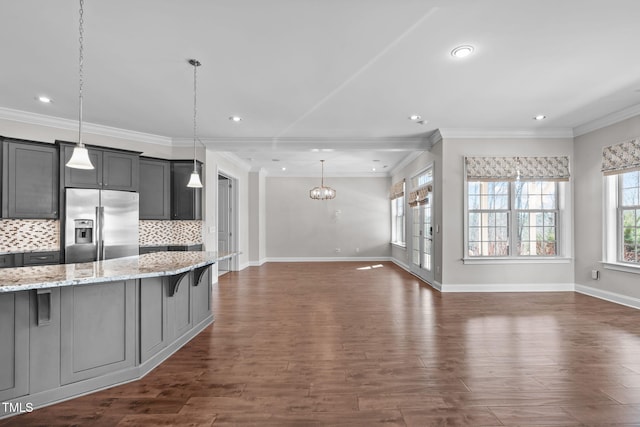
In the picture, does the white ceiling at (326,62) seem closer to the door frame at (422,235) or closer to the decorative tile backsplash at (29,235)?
the door frame at (422,235)

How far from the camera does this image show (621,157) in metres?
4.40

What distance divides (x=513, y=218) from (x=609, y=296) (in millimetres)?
1704

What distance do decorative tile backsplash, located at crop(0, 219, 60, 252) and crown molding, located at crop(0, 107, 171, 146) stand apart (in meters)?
1.46

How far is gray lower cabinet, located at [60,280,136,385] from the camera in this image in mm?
2137

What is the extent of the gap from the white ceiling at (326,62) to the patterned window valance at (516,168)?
1.90 ft

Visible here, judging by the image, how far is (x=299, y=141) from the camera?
5.77 m

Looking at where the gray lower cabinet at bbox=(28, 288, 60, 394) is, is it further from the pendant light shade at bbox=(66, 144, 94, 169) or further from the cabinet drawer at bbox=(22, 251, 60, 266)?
the cabinet drawer at bbox=(22, 251, 60, 266)

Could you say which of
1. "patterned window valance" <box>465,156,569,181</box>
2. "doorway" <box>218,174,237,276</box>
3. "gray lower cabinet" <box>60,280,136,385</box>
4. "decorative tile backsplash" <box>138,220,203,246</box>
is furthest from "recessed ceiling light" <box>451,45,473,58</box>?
"doorway" <box>218,174,237,276</box>

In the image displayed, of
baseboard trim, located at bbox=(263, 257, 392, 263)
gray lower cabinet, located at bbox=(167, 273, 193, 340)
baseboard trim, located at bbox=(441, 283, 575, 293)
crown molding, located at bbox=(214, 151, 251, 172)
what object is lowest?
baseboard trim, located at bbox=(263, 257, 392, 263)

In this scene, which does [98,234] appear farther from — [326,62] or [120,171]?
[326,62]

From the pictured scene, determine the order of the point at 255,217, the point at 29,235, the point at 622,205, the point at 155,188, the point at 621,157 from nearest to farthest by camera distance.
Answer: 1. the point at 29,235
2. the point at 621,157
3. the point at 622,205
4. the point at 155,188
5. the point at 255,217

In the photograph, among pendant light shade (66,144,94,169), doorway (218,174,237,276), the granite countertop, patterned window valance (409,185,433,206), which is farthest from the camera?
doorway (218,174,237,276)

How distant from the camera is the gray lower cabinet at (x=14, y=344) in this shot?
1.92m

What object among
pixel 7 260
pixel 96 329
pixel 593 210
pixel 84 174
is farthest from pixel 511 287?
pixel 7 260
